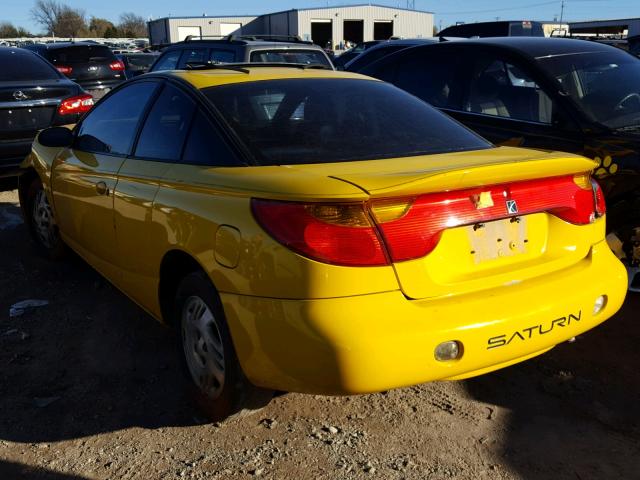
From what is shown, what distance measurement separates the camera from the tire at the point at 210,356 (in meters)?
2.63

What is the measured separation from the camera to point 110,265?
3.70 meters

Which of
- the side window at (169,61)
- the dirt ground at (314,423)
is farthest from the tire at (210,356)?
the side window at (169,61)

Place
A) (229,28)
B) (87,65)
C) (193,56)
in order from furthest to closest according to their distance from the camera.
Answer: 1. (229,28)
2. (87,65)
3. (193,56)

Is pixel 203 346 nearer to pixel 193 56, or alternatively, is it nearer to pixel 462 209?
pixel 462 209

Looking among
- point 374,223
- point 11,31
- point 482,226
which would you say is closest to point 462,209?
point 482,226

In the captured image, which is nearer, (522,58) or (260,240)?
(260,240)

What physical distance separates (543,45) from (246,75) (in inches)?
106

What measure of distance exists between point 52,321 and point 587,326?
3.14 m

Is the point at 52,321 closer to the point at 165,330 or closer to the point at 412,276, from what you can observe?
the point at 165,330

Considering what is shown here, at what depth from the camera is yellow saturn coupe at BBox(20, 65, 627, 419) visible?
223 cm

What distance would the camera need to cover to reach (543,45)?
16.1ft

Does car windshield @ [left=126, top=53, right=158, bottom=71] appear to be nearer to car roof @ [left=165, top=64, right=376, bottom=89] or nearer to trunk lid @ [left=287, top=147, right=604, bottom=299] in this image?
car roof @ [left=165, top=64, right=376, bottom=89]

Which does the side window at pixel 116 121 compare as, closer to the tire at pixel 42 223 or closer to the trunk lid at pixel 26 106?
the tire at pixel 42 223

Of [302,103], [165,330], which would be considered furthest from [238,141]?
[165,330]
